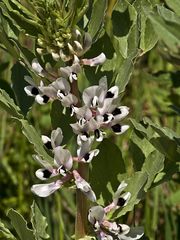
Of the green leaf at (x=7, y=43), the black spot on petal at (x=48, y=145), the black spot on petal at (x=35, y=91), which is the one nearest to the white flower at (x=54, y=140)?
the black spot on petal at (x=48, y=145)

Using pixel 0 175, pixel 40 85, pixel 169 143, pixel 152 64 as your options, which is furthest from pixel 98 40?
pixel 152 64

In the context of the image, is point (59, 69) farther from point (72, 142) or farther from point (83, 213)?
point (83, 213)

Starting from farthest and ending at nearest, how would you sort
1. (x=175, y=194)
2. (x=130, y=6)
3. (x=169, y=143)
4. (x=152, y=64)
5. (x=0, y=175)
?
(x=152, y=64)
(x=0, y=175)
(x=175, y=194)
(x=130, y=6)
(x=169, y=143)

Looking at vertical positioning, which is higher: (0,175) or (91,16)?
(91,16)

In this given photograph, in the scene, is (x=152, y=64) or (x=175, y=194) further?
(x=152, y=64)

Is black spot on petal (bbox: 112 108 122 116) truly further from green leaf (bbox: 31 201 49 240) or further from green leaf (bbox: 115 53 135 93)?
green leaf (bbox: 31 201 49 240)

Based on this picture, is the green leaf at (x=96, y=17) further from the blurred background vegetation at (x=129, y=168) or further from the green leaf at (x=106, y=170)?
the blurred background vegetation at (x=129, y=168)

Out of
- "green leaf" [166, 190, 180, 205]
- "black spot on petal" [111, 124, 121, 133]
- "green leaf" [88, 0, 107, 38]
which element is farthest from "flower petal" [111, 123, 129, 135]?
"green leaf" [166, 190, 180, 205]

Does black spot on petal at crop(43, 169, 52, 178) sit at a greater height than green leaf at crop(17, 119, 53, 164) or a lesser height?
lesser
